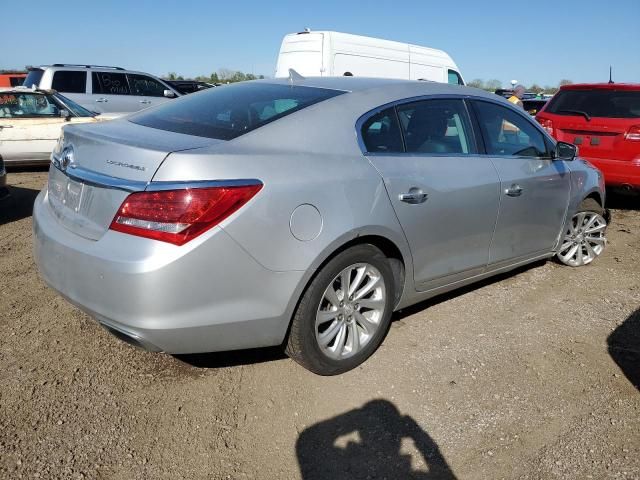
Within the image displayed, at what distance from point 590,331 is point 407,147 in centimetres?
182

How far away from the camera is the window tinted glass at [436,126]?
3.33m

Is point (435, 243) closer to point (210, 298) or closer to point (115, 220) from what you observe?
point (210, 298)

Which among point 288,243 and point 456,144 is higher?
point 456,144

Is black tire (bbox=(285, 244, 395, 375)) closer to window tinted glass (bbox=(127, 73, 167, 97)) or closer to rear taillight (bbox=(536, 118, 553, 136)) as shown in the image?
rear taillight (bbox=(536, 118, 553, 136))

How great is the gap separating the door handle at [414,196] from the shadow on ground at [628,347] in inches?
61.0

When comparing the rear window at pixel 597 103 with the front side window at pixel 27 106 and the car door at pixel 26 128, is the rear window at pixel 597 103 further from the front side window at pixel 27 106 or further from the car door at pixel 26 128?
the front side window at pixel 27 106

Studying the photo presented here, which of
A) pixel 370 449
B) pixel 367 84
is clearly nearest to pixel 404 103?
pixel 367 84

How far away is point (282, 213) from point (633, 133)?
563 cm

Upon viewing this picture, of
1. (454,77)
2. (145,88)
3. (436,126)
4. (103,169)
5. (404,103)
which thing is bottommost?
(103,169)

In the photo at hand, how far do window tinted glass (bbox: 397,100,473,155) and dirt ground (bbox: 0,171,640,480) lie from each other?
46.9 inches

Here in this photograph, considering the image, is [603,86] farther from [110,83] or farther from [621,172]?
[110,83]

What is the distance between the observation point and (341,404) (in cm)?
283

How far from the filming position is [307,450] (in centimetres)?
250

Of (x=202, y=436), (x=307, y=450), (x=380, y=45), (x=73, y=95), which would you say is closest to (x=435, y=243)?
(x=307, y=450)
